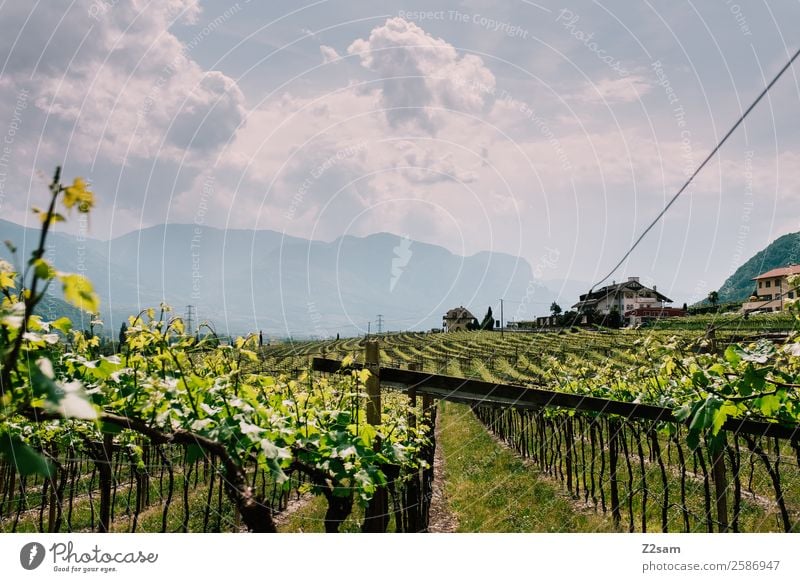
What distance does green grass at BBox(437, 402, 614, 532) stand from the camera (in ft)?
21.4

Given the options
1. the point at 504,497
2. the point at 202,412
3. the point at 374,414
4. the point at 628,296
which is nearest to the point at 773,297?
the point at 374,414

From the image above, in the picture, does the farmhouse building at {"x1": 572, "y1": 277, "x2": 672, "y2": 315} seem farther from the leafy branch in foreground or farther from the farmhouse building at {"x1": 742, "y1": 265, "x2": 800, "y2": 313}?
the leafy branch in foreground

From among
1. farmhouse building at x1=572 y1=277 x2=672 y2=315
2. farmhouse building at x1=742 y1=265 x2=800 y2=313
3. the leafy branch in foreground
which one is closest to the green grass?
farmhouse building at x1=572 y1=277 x2=672 y2=315

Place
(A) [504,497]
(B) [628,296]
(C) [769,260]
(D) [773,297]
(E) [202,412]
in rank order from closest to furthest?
(E) [202,412], (D) [773,297], (A) [504,497], (B) [628,296], (C) [769,260]

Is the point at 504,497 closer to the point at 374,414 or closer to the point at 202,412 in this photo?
the point at 374,414

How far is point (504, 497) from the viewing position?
26.2ft

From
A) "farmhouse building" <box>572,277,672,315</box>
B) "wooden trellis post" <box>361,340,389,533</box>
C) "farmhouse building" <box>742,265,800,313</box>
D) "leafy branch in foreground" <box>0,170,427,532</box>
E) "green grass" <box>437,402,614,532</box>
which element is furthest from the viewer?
"green grass" <box>437,402,614,532</box>

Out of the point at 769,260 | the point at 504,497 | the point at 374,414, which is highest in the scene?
the point at 769,260

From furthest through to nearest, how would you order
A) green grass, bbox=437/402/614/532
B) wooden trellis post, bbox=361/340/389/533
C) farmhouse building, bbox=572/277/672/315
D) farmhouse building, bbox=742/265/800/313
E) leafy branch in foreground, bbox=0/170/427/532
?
green grass, bbox=437/402/614/532
farmhouse building, bbox=572/277/672/315
wooden trellis post, bbox=361/340/389/533
farmhouse building, bbox=742/265/800/313
leafy branch in foreground, bbox=0/170/427/532

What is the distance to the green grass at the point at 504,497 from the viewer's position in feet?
21.4

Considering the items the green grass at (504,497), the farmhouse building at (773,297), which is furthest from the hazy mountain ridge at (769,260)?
the green grass at (504,497)

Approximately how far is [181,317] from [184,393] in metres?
0.46
